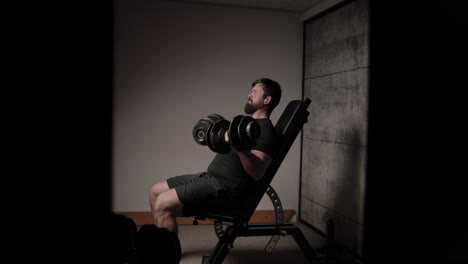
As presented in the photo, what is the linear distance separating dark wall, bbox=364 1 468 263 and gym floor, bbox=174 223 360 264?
188cm

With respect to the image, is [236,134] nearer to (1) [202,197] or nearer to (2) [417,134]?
(1) [202,197]

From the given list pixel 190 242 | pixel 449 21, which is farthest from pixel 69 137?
pixel 190 242

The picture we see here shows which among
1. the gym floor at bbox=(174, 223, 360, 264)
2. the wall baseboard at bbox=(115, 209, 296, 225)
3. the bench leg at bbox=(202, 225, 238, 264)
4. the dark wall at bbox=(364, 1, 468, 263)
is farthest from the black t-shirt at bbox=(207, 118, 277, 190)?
the dark wall at bbox=(364, 1, 468, 263)

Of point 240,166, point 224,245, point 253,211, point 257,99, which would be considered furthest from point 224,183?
point 257,99

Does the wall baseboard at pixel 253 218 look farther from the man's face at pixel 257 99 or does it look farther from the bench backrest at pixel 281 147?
the man's face at pixel 257 99

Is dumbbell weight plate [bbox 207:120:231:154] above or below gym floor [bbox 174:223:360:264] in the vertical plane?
above

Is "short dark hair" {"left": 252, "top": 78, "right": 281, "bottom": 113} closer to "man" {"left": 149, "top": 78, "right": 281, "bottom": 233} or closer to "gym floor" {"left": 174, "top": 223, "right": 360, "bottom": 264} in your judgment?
"man" {"left": 149, "top": 78, "right": 281, "bottom": 233}

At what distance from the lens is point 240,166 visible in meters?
2.25

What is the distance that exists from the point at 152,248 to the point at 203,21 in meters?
2.60

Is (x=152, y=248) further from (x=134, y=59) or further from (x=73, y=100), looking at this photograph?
(x=134, y=59)

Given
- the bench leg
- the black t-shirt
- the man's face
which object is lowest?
the bench leg

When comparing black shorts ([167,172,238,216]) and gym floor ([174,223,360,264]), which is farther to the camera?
gym floor ([174,223,360,264])

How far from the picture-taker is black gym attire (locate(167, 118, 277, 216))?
85.1 inches

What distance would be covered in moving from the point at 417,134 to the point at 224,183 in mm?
1595
